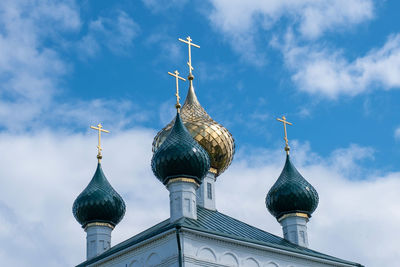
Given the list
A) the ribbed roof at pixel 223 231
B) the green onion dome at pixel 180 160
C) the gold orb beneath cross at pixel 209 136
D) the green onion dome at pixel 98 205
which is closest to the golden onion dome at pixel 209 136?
the gold orb beneath cross at pixel 209 136

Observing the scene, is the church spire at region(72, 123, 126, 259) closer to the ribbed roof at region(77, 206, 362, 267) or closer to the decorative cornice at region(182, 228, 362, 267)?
the ribbed roof at region(77, 206, 362, 267)

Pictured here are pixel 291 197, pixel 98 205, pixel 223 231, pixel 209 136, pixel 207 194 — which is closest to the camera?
pixel 223 231

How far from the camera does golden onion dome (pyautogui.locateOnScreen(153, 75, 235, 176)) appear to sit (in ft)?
85.1

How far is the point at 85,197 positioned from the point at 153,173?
9.28ft

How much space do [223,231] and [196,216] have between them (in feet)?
2.94

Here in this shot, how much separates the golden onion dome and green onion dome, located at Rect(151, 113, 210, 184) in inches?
121

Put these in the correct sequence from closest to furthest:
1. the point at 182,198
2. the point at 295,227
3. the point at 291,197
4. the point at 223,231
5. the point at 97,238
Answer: the point at 223,231 → the point at 182,198 → the point at 295,227 → the point at 291,197 → the point at 97,238

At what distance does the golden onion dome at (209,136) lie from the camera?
2594cm

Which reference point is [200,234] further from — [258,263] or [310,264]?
[310,264]

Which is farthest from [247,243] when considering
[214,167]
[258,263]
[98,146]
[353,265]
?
[98,146]

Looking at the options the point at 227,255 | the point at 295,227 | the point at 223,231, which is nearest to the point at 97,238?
the point at 223,231

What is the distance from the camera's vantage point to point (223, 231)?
2152 cm

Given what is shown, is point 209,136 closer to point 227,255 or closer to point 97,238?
point 97,238

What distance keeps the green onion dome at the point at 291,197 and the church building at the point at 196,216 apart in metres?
0.03
